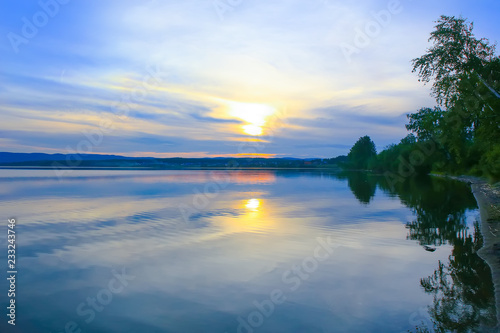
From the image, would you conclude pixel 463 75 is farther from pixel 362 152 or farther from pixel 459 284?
pixel 362 152

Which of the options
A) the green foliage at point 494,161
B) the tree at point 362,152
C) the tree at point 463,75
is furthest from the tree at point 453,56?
the tree at point 362,152

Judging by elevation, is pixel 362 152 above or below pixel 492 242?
above

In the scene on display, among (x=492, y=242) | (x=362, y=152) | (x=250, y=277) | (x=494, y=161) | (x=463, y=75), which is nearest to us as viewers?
(x=250, y=277)

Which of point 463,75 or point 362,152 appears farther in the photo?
point 362,152

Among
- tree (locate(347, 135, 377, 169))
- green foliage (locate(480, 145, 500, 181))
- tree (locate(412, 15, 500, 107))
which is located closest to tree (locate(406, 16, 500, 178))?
tree (locate(412, 15, 500, 107))

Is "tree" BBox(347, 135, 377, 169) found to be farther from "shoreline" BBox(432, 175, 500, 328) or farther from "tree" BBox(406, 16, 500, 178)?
"shoreline" BBox(432, 175, 500, 328)

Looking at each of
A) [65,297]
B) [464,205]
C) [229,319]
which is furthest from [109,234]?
[464,205]

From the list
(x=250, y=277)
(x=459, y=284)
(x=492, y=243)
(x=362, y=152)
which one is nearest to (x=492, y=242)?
(x=492, y=243)

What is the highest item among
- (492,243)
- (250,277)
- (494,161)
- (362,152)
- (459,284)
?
(362,152)

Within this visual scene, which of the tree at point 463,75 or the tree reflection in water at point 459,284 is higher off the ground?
the tree at point 463,75

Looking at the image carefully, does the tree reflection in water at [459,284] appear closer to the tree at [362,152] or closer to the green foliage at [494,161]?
the green foliage at [494,161]

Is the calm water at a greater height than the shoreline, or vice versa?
the shoreline

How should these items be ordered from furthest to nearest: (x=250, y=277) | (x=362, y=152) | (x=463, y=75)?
(x=362, y=152)
(x=463, y=75)
(x=250, y=277)

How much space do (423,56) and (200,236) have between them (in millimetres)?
19642
